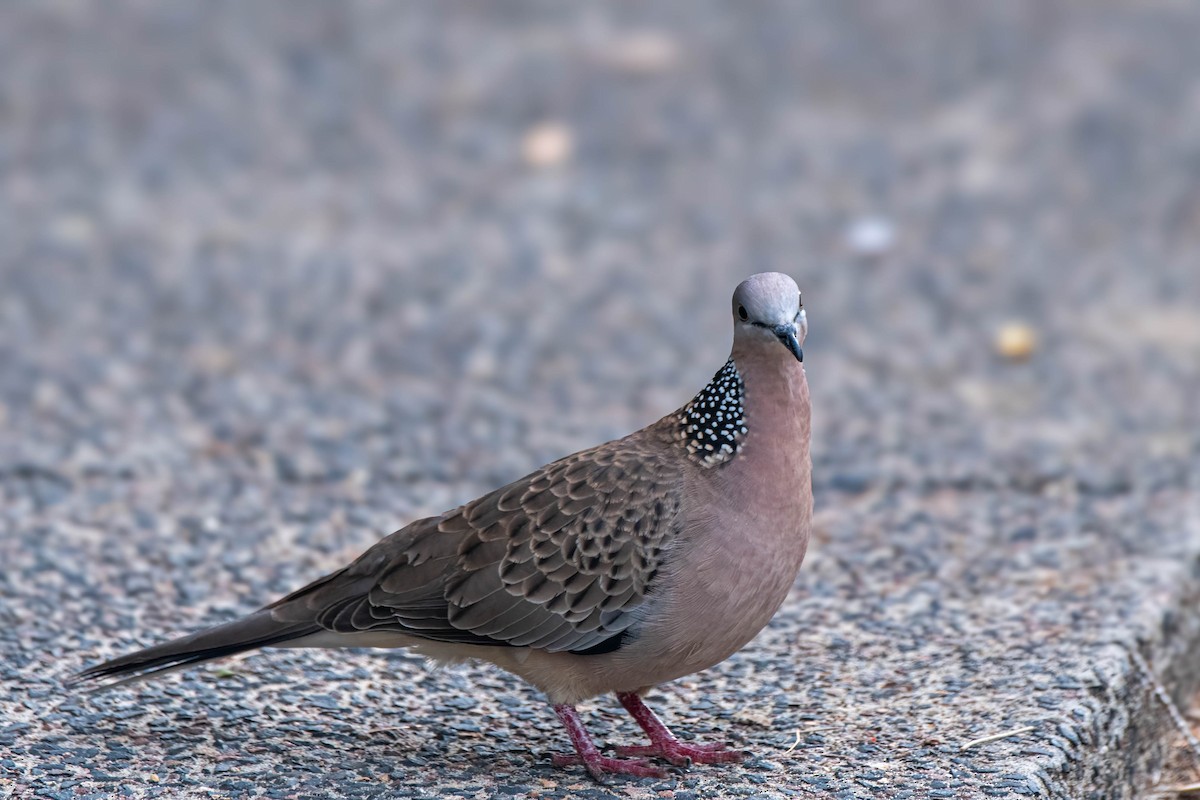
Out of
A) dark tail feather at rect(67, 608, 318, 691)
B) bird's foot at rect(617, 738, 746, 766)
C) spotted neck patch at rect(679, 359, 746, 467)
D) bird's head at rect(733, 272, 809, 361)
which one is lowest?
bird's foot at rect(617, 738, 746, 766)

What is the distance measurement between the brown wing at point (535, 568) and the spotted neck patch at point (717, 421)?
10 cm

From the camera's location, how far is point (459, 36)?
9.85 m

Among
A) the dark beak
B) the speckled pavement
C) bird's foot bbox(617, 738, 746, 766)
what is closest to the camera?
the dark beak

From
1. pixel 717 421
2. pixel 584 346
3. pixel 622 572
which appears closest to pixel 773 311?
→ pixel 717 421

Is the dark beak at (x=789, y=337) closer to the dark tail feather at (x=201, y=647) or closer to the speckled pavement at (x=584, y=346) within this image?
the speckled pavement at (x=584, y=346)

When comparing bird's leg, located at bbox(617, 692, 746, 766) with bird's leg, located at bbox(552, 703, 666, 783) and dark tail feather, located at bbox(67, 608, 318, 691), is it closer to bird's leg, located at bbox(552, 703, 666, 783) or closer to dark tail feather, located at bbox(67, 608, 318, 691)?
bird's leg, located at bbox(552, 703, 666, 783)

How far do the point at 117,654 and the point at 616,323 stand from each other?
143 inches

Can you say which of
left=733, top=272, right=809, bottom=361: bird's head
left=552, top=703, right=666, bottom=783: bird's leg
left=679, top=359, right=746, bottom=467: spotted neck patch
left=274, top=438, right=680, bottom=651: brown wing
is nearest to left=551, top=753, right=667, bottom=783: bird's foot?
left=552, top=703, right=666, bottom=783: bird's leg

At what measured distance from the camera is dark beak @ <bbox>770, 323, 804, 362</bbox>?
13.2 feet

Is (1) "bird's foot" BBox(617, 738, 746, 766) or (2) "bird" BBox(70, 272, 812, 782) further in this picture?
(1) "bird's foot" BBox(617, 738, 746, 766)

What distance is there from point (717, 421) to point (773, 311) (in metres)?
0.35

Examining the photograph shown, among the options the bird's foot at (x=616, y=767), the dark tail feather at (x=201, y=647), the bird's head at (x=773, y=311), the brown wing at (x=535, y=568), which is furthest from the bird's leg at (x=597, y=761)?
the bird's head at (x=773, y=311)

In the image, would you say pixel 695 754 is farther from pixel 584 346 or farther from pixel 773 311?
pixel 584 346

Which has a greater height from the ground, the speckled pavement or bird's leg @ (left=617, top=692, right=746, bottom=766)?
the speckled pavement
